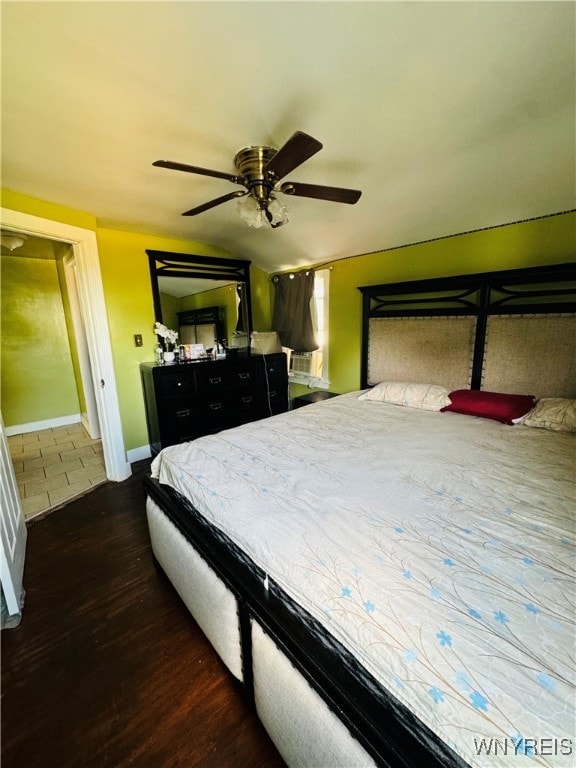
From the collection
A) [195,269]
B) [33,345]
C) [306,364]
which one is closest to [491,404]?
[306,364]

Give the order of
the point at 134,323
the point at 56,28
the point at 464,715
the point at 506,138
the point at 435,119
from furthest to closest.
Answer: the point at 134,323 < the point at 506,138 < the point at 435,119 < the point at 56,28 < the point at 464,715

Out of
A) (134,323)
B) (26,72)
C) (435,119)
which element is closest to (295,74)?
(435,119)

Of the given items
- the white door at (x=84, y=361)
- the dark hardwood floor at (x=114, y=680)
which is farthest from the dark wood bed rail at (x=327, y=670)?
the white door at (x=84, y=361)

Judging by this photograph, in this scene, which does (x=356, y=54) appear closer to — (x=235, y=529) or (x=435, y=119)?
(x=435, y=119)

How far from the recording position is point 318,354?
12.0 ft

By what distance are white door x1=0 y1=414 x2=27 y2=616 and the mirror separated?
1844 millimetres

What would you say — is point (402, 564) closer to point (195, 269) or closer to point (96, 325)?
point (96, 325)

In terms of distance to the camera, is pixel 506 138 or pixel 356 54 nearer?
pixel 356 54

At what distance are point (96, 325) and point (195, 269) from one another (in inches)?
50.8

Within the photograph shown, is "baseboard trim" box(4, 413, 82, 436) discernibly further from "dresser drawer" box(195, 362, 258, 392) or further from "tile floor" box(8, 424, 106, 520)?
"dresser drawer" box(195, 362, 258, 392)

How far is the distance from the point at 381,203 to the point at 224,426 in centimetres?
257

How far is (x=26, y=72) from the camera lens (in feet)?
3.92

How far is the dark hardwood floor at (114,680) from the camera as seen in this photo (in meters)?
1.02

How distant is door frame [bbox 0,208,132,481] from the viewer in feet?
7.35
